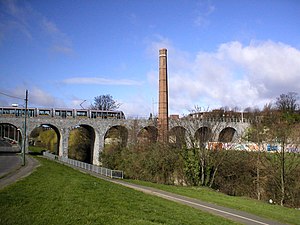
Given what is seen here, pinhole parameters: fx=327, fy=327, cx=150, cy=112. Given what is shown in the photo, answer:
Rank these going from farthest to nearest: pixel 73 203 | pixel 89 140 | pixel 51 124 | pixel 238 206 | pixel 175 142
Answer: pixel 89 140 < pixel 51 124 < pixel 175 142 < pixel 238 206 < pixel 73 203

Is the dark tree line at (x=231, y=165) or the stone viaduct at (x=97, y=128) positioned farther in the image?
the stone viaduct at (x=97, y=128)

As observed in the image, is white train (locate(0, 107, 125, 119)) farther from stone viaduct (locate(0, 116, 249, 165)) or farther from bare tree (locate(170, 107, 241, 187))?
bare tree (locate(170, 107, 241, 187))

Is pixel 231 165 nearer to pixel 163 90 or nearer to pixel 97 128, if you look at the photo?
pixel 163 90

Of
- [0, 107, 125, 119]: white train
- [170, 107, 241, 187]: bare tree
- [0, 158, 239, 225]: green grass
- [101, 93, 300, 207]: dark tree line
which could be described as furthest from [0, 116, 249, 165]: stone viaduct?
[0, 158, 239, 225]: green grass

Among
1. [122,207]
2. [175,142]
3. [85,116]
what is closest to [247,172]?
[175,142]

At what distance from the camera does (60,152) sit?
4822 cm

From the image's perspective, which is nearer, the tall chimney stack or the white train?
the tall chimney stack

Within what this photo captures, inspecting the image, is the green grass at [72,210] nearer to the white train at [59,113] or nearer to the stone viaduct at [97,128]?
the stone viaduct at [97,128]

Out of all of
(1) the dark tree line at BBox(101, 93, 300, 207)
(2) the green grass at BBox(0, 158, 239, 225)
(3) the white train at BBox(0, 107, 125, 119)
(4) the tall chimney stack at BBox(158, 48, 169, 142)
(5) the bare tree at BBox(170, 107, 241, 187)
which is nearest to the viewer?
(2) the green grass at BBox(0, 158, 239, 225)

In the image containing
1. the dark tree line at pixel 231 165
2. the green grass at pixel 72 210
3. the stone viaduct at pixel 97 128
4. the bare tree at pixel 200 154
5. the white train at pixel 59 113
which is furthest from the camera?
the white train at pixel 59 113

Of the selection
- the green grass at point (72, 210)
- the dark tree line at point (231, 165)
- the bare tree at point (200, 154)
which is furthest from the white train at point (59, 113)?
the green grass at point (72, 210)

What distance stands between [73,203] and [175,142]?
21.0 meters

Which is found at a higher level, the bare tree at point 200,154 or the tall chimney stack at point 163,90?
the tall chimney stack at point 163,90

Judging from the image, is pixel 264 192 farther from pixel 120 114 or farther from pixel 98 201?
pixel 120 114
